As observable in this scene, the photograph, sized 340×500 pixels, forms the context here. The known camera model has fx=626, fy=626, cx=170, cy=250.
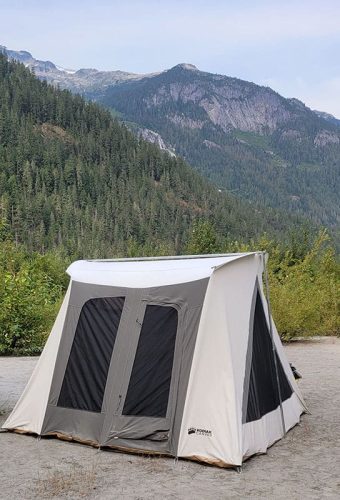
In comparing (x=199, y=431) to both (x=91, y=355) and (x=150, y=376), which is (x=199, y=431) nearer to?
(x=150, y=376)

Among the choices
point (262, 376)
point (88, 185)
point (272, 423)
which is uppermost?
point (262, 376)

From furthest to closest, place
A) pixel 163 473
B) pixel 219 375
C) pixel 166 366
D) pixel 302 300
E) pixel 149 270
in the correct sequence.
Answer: pixel 302 300, pixel 149 270, pixel 166 366, pixel 219 375, pixel 163 473

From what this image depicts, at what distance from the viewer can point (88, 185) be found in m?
141

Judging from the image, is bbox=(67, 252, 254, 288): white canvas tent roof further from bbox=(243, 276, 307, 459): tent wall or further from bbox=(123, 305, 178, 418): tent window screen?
bbox=(243, 276, 307, 459): tent wall

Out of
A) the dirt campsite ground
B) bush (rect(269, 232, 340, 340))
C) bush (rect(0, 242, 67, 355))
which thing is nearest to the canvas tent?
the dirt campsite ground

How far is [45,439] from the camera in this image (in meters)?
8.11

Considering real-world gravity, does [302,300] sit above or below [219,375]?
below

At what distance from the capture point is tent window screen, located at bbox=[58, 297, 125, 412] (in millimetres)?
8016

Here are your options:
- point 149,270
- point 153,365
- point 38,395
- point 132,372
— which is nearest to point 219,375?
point 153,365

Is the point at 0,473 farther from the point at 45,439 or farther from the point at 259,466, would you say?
the point at 259,466

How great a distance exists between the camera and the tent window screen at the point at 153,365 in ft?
25.1

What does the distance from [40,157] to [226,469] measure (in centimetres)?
13915

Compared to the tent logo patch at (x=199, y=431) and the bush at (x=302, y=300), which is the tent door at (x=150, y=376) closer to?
the tent logo patch at (x=199, y=431)

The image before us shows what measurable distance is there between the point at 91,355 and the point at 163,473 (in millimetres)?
2014
